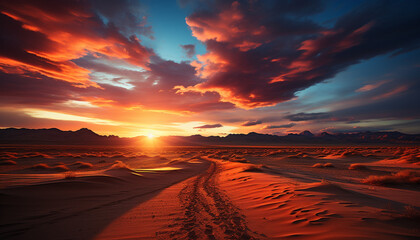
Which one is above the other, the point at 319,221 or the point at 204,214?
the point at 319,221

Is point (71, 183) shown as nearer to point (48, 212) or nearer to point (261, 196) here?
point (48, 212)

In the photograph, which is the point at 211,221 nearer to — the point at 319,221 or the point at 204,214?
the point at 204,214

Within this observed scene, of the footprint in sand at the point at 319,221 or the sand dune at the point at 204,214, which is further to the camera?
the footprint in sand at the point at 319,221

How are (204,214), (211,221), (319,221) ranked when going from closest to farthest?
(319,221) → (211,221) → (204,214)

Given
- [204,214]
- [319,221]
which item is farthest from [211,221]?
[319,221]

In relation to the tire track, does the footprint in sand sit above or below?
above

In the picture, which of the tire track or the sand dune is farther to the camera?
the tire track

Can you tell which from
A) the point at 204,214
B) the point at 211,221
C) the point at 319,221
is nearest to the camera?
the point at 319,221

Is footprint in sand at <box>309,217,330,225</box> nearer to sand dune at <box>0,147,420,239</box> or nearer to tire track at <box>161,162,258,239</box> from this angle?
sand dune at <box>0,147,420,239</box>

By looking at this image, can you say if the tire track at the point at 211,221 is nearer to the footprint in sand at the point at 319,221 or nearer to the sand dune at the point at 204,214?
the sand dune at the point at 204,214

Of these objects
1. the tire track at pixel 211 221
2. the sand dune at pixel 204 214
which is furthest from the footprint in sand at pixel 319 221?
the tire track at pixel 211 221

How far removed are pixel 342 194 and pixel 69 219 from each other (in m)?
8.24

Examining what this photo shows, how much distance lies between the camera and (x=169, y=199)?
675 centimetres

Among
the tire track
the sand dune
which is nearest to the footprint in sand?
the sand dune
